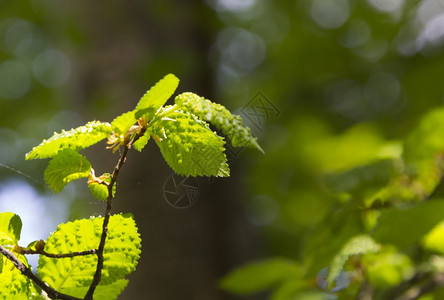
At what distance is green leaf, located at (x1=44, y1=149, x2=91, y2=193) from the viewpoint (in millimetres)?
601

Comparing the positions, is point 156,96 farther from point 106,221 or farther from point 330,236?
point 330,236

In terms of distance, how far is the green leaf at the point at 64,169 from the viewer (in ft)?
1.97

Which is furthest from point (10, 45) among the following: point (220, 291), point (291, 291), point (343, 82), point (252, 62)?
point (291, 291)

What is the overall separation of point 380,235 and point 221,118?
54 centimetres

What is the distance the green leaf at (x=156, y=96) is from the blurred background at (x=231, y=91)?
18 centimetres

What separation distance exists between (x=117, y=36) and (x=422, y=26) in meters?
2.41

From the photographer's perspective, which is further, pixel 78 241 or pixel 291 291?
pixel 291 291

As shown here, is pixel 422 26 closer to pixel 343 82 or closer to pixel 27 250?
pixel 343 82

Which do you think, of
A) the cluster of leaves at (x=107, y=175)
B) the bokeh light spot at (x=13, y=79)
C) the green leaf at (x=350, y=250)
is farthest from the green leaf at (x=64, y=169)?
the bokeh light spot at (x=13, y=79)

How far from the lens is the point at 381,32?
4.11 meters

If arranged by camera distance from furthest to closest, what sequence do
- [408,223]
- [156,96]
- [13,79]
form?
[13,79] < [408,223] < [156,96]

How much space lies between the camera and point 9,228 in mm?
608

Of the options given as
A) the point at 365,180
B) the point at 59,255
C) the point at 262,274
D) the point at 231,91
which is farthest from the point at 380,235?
the point at 231,91

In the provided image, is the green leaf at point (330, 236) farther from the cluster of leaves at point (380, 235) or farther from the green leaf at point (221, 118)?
the green leaf at point (221, 118)
